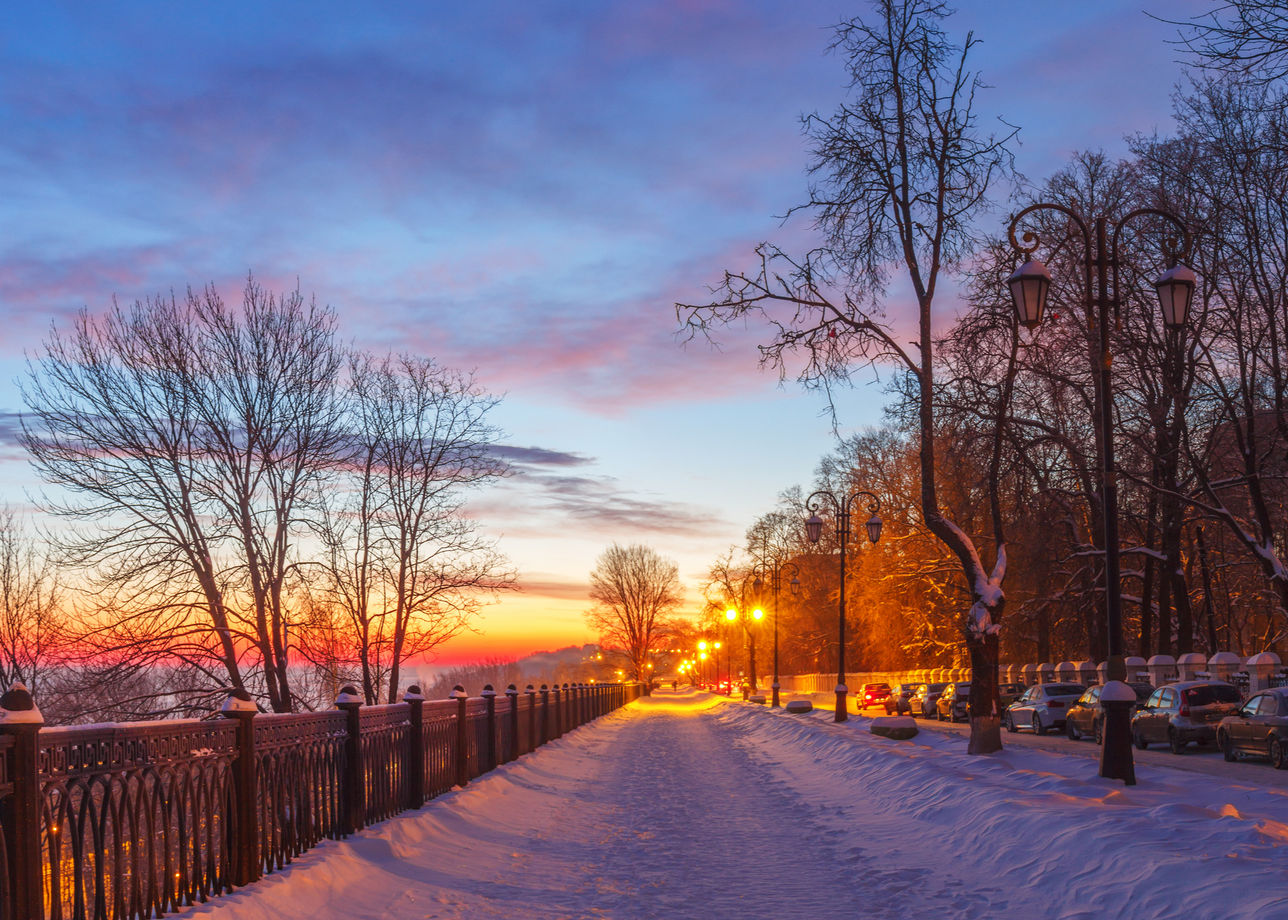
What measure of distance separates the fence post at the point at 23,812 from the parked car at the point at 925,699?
40366mm

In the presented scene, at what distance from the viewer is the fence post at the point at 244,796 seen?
7.43 meters

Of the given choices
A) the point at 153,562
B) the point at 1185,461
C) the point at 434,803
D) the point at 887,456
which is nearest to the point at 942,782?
the point at 434,803

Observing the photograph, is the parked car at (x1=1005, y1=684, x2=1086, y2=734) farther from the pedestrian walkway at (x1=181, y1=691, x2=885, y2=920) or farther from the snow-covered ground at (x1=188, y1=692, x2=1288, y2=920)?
the pedestrian walkway at (x1=181, y1=691, x2=885, y2=920)

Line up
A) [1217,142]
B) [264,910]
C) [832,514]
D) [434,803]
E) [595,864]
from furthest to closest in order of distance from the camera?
[832,514] → [1217,142] → [434,803] → [595,864] → [264,910]

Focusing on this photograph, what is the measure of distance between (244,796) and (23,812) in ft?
8.72

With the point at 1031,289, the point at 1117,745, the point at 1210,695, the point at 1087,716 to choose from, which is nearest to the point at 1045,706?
the point at 1087,716

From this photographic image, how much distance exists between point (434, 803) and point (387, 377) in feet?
71.8

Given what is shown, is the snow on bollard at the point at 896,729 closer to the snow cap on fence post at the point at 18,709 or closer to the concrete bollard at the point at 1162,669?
the concrete bollard at the point at 1162,669

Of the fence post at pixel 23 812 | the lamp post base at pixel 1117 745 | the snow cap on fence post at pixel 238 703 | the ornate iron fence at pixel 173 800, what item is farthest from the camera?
the lamp post base at pixel 1117 745

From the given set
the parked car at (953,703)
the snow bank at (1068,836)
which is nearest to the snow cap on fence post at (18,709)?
the snow bank at (1068,836)

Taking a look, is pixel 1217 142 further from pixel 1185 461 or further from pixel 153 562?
pixel 153 562

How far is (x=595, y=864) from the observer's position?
10.4m

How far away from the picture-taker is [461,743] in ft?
48.5

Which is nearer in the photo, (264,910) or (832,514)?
(264,910)
